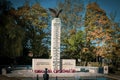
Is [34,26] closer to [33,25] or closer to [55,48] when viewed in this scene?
[33,25]

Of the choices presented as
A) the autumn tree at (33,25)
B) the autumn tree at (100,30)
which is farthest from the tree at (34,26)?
the autumn tree at (100,30)

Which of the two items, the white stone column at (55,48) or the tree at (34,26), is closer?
the white stone column at (55,48)

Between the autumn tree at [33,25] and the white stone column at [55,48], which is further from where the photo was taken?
the autumn tree at [33,25]

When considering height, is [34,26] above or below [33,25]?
below

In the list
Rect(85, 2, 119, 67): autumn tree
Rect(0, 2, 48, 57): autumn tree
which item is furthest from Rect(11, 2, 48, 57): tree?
Rect(85, 2, 119, 67): autumn tree

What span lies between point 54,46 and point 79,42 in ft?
31.6

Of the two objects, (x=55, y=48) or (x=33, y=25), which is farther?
(x=33, y=25)

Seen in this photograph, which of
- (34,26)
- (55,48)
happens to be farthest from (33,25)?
(55,48)

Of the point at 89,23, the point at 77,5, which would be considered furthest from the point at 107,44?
the point at 77,5

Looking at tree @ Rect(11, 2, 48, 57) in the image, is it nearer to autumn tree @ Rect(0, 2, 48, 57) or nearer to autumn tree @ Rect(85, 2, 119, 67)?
autumn tree @ Rect(0, 2, 48, 57)

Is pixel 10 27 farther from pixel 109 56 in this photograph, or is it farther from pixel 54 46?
pixel 109 56

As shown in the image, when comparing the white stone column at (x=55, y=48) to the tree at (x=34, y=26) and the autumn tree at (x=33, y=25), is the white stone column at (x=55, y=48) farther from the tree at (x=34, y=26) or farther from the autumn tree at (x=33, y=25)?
the tree at (x=34, y=26)

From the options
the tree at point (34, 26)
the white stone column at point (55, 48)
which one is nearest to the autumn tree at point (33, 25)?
the tree at point (34, 26)

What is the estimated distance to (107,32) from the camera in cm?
4378
